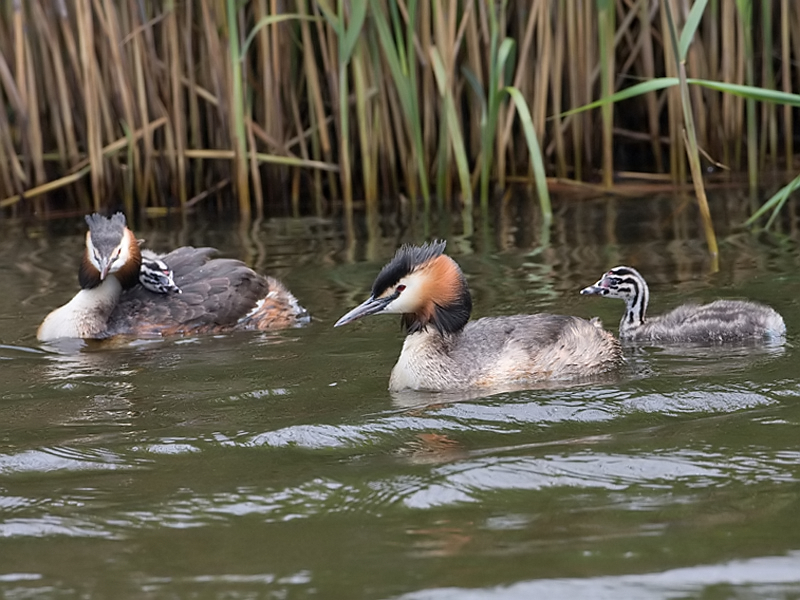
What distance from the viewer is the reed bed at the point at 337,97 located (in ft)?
28.7

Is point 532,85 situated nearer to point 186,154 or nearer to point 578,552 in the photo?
point 186,154

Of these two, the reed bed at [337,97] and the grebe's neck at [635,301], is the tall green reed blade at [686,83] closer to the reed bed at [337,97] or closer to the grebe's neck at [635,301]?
the grebe's neck at [635,301]

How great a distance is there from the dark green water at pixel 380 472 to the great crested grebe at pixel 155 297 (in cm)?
21

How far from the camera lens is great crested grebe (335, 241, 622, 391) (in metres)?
5.12

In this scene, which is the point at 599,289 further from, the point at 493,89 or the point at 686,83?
the point at 493,89

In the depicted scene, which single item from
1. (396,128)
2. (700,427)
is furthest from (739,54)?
(700,427)

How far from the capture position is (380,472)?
388 cm

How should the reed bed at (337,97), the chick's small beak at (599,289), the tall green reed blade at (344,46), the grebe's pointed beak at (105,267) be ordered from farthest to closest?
the reed bed at (337,97), the tall green reed blade at (344,46), the grebe's pointed beak at (105,267), the chick's small beak at (599,289)

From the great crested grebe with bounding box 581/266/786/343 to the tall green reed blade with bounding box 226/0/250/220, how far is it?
333 cm

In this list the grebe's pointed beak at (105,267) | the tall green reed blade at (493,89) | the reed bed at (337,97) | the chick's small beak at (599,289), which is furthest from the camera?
the reed bed at (337,97)

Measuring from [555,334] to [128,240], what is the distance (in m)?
2.64

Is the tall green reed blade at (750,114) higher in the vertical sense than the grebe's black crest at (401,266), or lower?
higher

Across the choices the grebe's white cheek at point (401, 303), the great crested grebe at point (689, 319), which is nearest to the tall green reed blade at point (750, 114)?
the great crested grebe at point (689, 319)

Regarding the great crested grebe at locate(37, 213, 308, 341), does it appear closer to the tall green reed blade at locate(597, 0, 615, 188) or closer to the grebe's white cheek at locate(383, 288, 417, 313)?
the grebe's white cheek at locate(383, 288, 417, 313)
